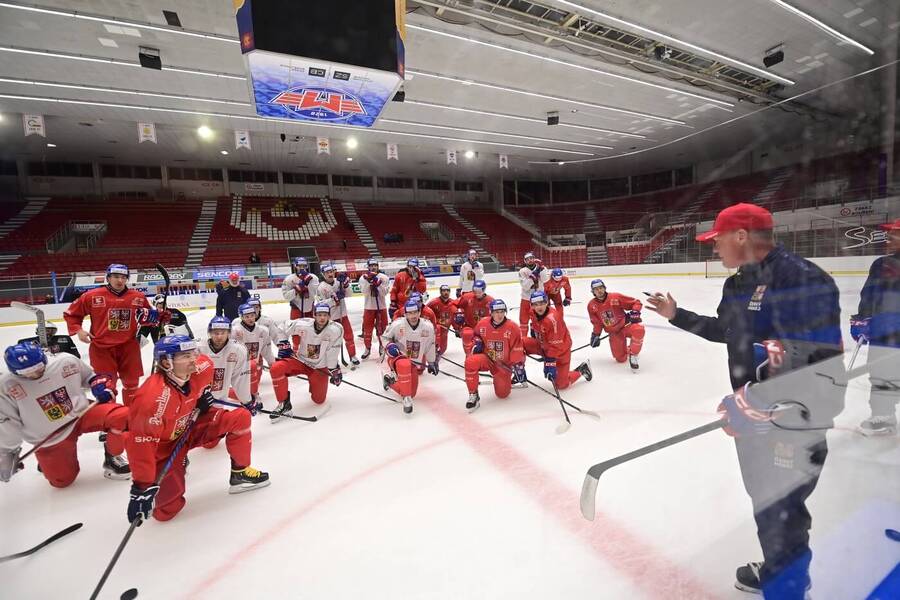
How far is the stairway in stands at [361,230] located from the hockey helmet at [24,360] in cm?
1691

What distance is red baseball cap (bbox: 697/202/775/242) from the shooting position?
135 centimetres

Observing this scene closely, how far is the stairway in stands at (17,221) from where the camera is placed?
45.1 feet

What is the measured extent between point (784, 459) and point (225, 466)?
10.8 feet

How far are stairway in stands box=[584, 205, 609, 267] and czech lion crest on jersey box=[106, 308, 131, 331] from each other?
1634 cm

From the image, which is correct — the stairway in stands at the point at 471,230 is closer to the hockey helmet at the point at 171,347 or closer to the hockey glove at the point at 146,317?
the hockey glove at the point at 146,317

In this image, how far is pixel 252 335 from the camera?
4.14 metres

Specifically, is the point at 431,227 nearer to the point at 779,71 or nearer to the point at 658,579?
the point at 779,71

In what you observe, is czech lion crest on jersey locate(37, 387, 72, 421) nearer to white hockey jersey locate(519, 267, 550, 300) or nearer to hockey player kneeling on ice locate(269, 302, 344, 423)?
hockey player kneeling on ice locate(269, 302, 344, 423)

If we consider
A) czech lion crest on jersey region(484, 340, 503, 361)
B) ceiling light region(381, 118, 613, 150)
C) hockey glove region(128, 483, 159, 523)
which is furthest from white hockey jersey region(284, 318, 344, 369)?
ceiling light region(381, 118, 613, 150)

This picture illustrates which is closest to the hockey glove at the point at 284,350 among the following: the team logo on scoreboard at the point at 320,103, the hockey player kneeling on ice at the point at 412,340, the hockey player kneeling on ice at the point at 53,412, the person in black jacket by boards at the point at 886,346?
the hockey player kneeling on ice at the point at 412,340

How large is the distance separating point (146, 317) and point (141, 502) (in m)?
2.33

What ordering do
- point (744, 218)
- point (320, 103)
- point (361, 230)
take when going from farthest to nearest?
point (361, 230)
point (320, 103)
point (744, 218)

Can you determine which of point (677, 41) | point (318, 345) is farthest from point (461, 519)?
point (677, 41)

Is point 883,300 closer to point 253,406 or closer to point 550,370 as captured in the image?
point 550,370
